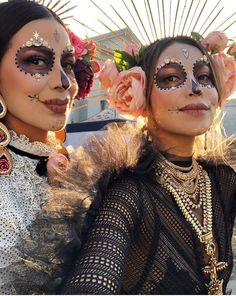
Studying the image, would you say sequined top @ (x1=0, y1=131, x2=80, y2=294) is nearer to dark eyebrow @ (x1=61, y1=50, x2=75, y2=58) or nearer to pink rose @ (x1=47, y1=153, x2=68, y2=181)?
pink rose @ (x1=47, y1=153, x2=68, y2=181)

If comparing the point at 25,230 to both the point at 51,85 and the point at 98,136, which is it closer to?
the point at 98,136

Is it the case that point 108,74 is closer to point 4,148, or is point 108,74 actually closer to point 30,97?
point 30,97

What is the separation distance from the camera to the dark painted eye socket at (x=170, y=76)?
5.57 feet

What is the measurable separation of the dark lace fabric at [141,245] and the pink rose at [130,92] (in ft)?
0.96

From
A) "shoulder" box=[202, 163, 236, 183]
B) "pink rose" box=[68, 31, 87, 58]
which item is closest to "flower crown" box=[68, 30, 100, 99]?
"pink rose" box=[68, 31, 87, 58]

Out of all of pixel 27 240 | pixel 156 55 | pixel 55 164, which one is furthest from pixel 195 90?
pixel 27 240

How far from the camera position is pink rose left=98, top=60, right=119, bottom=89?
1878 mm

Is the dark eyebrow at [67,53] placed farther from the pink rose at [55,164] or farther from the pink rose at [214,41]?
the pink rose at [214,41]

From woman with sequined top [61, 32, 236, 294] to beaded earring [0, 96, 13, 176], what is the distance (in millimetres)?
311

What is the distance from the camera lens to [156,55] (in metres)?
1.77

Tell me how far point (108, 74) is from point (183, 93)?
0.39 metres

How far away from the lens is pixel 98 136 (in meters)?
1.61

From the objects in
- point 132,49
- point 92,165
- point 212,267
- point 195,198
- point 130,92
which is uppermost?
point 132,49

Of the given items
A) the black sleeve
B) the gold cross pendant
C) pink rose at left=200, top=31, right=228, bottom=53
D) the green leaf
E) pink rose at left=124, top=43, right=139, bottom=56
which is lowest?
the gold cross pendant
